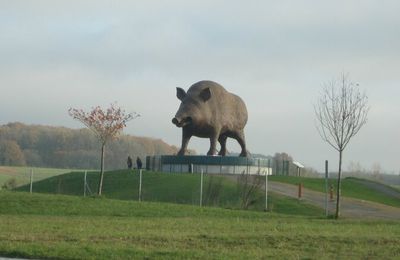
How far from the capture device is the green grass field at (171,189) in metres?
34.1

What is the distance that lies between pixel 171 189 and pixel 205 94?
8522mm

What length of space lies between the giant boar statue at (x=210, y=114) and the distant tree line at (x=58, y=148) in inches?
1695

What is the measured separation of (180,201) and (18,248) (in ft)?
72.9

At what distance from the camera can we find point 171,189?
127ft

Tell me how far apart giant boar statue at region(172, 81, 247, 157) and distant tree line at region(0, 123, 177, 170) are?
43050 millimetres

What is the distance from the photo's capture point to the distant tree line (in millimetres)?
92475

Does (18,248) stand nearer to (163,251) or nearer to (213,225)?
(163,251)

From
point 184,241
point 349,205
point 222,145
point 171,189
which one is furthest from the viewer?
point 222,145

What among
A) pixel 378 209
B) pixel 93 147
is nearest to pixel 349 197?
pixel 378 209

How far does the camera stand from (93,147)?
100188mm

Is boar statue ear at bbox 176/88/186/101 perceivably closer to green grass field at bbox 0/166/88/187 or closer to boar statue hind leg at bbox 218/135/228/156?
boar statue hind leg at bbox 218/135/228/156

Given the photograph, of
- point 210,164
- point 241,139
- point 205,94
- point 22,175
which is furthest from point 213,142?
point 22,175

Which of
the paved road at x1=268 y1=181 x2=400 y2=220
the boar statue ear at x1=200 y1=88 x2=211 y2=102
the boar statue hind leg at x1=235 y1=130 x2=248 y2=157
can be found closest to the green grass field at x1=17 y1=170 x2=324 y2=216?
the paved road at x1=268 y1=181 x2=400 y2=220

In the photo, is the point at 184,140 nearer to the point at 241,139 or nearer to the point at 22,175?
the point at 241,139
